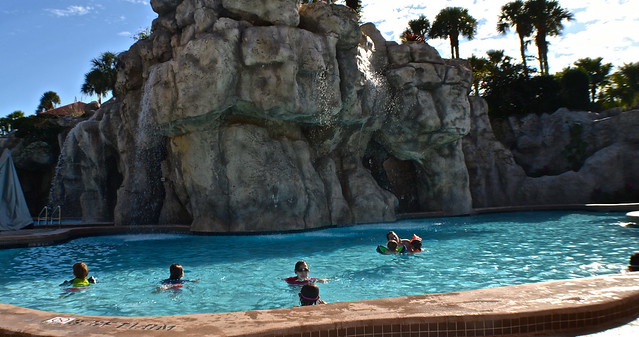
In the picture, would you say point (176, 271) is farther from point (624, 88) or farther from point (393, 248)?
point (624, 88)

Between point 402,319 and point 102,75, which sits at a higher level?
point 102,75

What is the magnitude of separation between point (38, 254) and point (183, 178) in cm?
599

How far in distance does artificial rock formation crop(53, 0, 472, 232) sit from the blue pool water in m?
2.23

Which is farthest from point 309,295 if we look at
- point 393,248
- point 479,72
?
point 479,72

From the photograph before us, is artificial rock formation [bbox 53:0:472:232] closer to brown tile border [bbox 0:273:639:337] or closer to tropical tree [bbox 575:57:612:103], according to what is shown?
brown tile border [bbox 0:273:639:337]

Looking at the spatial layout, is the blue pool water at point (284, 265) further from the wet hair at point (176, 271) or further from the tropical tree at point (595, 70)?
the tropical tree at point (595, 70)

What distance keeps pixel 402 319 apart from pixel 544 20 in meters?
38.2

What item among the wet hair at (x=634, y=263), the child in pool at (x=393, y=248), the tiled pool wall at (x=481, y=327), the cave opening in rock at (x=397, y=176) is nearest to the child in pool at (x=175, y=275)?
the child in pool at (x=393, y=248)

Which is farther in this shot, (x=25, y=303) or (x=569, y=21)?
(x=569, y=21)

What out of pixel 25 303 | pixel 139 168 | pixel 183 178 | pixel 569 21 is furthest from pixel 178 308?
pixel 569 21

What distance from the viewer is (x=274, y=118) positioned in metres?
16.7

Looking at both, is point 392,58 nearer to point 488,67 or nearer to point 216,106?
point 216,106

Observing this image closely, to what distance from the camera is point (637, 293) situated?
4492 millimetres

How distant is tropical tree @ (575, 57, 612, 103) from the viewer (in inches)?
1363
